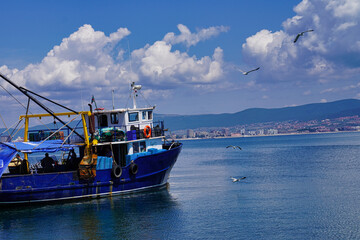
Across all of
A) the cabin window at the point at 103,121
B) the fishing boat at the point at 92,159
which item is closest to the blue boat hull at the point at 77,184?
the fishing boat at the point at 92,159

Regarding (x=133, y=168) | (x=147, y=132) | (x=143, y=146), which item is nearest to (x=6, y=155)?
(x=133, y=168)

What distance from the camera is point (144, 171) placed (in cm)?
3319

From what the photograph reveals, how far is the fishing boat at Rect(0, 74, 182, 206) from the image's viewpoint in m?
29.4

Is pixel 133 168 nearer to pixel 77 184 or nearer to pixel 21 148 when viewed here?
pixel 77 184

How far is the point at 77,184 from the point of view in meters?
30.6

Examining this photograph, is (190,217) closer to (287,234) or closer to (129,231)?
(129,231)

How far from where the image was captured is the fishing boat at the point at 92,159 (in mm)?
29406

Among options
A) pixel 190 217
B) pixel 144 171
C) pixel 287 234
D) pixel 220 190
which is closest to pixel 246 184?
pixel 220 190

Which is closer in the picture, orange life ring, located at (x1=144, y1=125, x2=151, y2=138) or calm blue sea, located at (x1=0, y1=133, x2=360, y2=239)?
calm blue sea, located at (x1=0, y1=133, x2=360, y2=239)

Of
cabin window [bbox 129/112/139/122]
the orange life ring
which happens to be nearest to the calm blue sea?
the orange life ring

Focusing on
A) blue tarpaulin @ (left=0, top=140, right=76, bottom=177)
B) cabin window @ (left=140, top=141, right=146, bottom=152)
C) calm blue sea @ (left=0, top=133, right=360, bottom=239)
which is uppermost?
blue tarpaulin @ (left=0, top=140, right=76, bottom=177)

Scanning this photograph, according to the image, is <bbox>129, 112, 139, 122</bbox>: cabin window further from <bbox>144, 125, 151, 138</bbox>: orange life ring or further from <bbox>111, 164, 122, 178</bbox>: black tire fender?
<bbox>111, 164, 122, 178</bbox>: black tire fender

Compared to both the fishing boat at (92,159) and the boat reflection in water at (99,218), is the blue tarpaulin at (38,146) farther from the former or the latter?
the boat reflection in water at (99,218)

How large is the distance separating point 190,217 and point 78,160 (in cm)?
1049
